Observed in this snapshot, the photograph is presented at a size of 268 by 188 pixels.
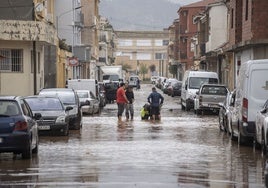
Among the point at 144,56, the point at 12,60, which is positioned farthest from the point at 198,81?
the point at 144,56

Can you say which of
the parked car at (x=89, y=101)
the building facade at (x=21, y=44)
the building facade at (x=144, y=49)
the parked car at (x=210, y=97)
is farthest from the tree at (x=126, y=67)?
the parked car at (x=210, y=97)

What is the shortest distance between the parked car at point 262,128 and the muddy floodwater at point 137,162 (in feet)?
1.09

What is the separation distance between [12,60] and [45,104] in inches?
809

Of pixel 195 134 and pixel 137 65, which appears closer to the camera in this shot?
pixel 195 134

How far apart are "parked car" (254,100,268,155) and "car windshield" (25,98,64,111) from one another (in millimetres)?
8357

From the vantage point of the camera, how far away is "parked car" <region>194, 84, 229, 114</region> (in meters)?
42.9

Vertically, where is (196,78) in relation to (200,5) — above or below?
below

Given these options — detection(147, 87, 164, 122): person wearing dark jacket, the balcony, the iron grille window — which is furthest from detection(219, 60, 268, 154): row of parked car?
the iron grille window

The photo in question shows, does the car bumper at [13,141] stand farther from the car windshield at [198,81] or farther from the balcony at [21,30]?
the car windshield at [198,81]

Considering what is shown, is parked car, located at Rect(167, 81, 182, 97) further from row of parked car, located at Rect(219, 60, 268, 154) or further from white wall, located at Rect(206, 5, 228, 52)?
row of parked car, located at Rect(219, 60, 268, 154)

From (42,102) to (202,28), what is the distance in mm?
57208

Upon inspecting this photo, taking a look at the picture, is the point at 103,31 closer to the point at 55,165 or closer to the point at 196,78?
the point at 196,78

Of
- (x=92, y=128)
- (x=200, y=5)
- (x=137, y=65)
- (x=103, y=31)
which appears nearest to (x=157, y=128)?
(x=92, y=128)

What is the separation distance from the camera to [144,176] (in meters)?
15.1
